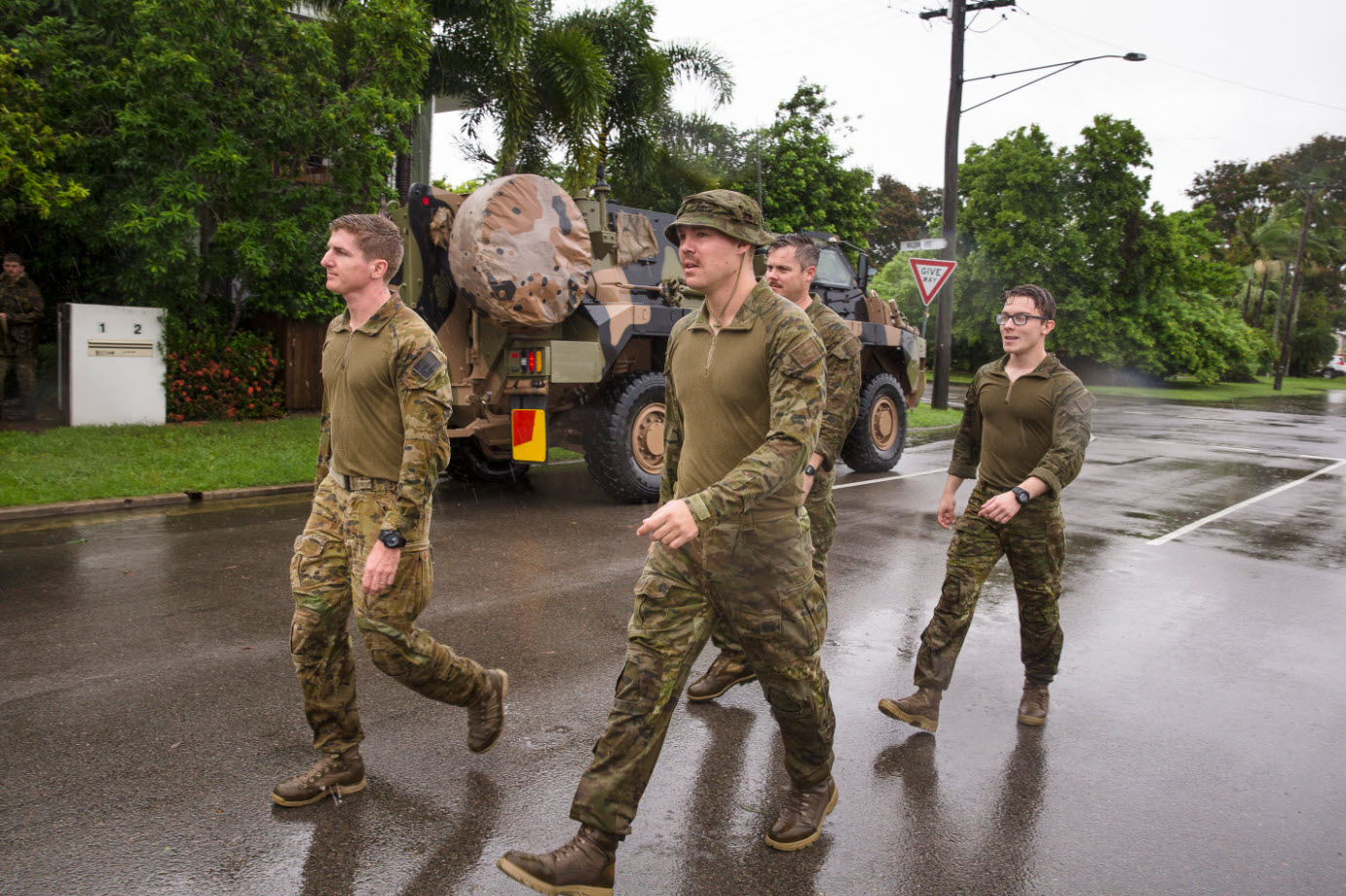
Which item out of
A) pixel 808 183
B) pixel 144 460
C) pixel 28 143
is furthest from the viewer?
pixel 808 183

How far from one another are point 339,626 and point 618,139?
17666 mm

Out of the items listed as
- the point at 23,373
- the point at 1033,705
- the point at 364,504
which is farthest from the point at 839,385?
the point at 23,373

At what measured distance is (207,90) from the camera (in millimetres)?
12094

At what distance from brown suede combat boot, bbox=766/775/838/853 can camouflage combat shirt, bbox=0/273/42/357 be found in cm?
1203

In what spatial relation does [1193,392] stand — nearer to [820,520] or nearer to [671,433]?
[820,520]

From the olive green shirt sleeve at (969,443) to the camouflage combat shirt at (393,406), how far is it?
2.48 m

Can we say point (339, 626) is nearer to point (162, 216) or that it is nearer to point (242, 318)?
point (162, 216)

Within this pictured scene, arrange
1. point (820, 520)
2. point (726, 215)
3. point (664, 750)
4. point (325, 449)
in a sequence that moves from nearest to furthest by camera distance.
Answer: point (726, 215) → point (325, 449) → point (664, 750) → point (820, 520)

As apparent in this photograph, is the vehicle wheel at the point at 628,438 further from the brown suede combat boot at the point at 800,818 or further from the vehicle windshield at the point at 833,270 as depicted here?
the brown suede combat boot at the point at 800,818

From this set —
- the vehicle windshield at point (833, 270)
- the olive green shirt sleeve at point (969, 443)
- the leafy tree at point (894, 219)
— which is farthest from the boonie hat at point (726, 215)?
the leafy tree at point (894, 219)

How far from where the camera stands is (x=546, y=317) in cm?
838

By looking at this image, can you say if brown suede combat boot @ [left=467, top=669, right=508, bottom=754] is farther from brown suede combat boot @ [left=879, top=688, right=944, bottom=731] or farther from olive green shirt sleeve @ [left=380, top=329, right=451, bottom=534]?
brown suede combat boot @ [left=879, top=688, right=944, bottom=731]

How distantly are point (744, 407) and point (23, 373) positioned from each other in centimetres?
1259

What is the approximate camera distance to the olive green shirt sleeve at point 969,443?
4770 millimetres
